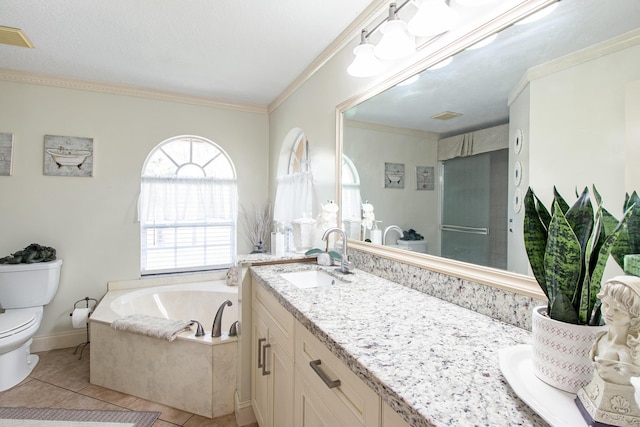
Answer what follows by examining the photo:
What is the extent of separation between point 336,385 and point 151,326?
66.4 inches

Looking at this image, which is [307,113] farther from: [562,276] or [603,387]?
[603,387]

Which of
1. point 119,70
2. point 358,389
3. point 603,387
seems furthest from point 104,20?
point 603,387

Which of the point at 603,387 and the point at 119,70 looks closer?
the point at 603,387

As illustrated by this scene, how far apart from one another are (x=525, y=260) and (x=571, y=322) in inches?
14.9

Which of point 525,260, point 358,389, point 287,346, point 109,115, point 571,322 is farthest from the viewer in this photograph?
point 109,115

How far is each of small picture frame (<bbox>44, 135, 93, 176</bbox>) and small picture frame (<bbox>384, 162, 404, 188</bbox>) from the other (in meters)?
2.80

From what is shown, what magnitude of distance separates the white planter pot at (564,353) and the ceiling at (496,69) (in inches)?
27.5

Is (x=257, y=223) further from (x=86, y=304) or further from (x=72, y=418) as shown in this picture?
(x=72, y=418)

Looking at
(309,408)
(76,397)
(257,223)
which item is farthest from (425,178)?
(76,397)

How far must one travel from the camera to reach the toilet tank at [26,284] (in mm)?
2484

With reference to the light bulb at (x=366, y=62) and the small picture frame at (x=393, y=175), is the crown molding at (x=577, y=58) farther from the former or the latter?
the light bulb at (x=366, y=62)

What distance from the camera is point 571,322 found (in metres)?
0.63

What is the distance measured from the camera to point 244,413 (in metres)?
1.86

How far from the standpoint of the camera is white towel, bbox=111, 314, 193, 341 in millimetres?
1991
